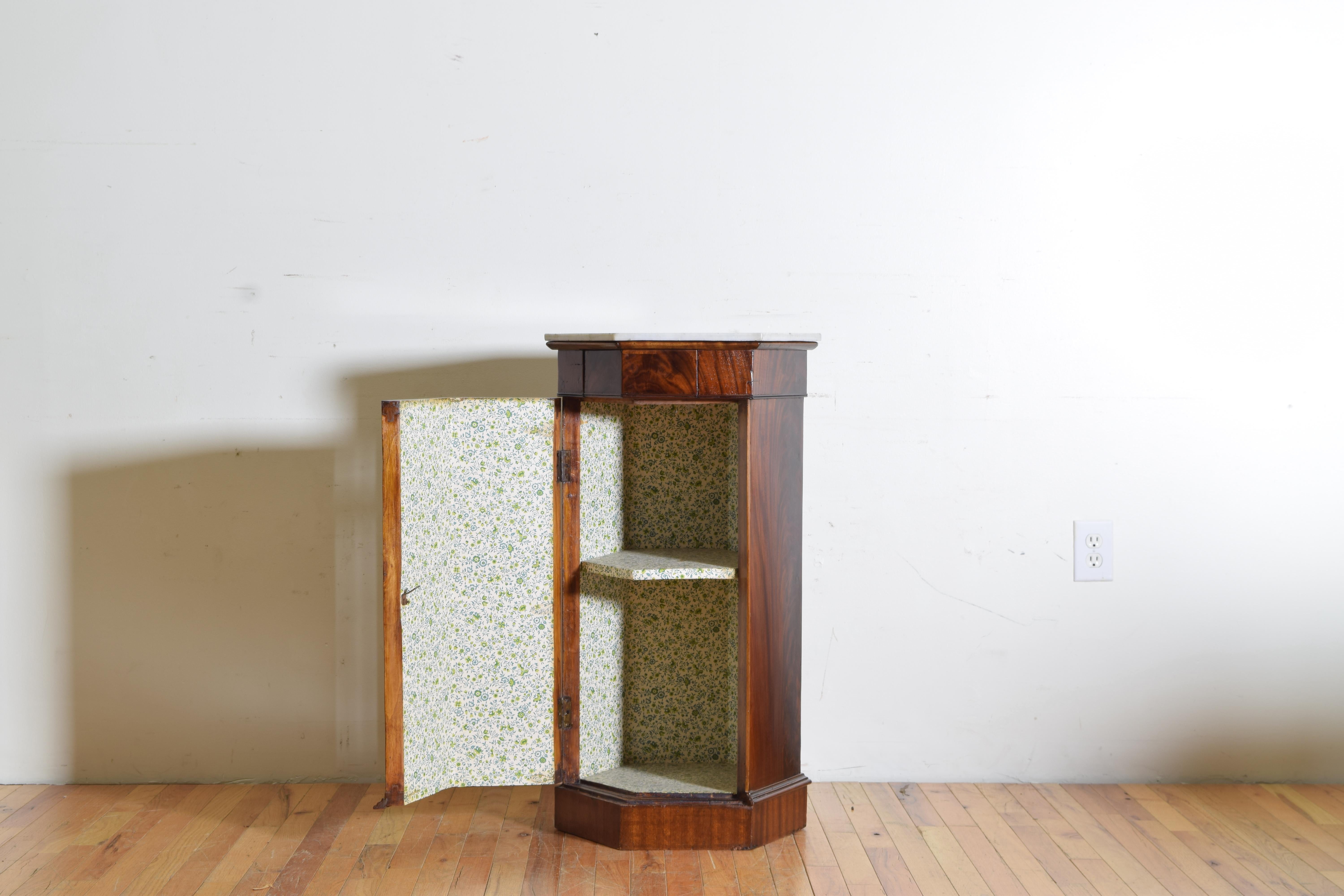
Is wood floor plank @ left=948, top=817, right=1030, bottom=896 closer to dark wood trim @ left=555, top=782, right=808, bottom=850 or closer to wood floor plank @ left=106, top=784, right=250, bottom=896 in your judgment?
dark wood trim @ left=555, top=782, right=808, bottom=850

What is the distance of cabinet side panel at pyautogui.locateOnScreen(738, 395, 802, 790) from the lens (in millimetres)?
1956

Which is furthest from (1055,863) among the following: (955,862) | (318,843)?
(318,843)

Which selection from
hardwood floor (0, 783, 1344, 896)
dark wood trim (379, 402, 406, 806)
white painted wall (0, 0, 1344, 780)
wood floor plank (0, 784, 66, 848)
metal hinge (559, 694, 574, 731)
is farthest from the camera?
white painted wall (0, 0, 1344, 780)

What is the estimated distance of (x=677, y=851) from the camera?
2.01 m

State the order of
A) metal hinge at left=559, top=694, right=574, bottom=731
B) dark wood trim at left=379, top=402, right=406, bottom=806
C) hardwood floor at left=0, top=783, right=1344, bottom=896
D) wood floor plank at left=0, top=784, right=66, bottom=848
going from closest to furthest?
dark wood trim at left=379, top=402, right=406, bottom=806
hardwood floor at left=0, top=783, right=1344, bottom=896
metal hinge at left=559, top=694, right=574, bottom=731
wood floor plank at left=0, top=784, right=66, bottom=848

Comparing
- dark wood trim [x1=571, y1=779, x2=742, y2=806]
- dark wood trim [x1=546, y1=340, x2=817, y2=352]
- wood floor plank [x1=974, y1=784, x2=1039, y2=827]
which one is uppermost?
dark wood trim [x1=546, y1=340, x2=817, y2=352]

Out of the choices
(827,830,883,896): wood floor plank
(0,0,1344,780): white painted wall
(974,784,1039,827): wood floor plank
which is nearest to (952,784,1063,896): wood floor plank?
(974,784,1039,827): wood floor plank

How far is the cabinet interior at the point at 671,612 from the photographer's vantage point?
213 centimetres

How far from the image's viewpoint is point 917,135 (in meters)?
2.30

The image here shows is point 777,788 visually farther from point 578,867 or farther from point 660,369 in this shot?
point 660,369

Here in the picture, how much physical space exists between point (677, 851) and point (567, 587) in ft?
1.96

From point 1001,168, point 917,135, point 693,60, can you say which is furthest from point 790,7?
point 1001,168

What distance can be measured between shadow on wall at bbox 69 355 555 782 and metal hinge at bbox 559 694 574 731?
62 cm

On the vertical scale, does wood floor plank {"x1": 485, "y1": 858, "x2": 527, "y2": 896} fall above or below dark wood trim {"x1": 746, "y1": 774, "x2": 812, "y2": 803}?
below
